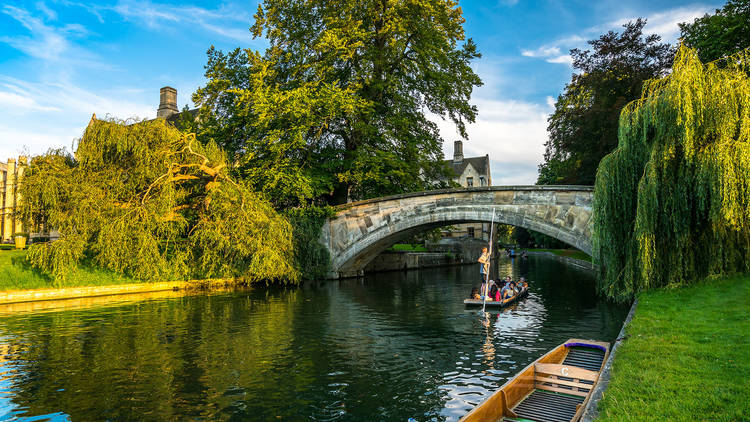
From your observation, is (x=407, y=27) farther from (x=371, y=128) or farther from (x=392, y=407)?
(x=392, y=407)

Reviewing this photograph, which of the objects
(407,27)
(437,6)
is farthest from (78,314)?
(437,6)

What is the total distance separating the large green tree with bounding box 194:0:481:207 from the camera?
1900 centimetres

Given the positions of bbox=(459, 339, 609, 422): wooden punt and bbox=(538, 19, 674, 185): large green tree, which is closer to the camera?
bbox=(459, 339, 609, 422): wooden punt

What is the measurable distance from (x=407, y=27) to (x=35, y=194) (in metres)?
15.4

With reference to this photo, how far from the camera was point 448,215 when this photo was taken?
18.4 meters

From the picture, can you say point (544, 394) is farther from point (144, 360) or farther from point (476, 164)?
point (476, 164)

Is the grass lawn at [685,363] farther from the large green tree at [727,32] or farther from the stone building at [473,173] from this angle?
the stone building at [473,173]

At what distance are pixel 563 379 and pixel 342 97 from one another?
14.7 meters

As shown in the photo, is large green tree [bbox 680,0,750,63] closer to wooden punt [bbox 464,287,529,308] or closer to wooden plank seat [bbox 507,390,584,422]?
wooden punt [bbox 464,287,529,308]

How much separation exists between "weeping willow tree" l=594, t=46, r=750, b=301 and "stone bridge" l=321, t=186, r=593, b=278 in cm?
373

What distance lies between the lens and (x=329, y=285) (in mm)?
19312

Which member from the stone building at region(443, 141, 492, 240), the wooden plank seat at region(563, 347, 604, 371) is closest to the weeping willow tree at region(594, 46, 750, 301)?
the wooden plank seat at region(563, 347, 604, 371)

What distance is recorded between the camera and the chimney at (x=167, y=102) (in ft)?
130

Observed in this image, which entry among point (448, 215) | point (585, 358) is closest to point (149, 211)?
point (448, 215)
